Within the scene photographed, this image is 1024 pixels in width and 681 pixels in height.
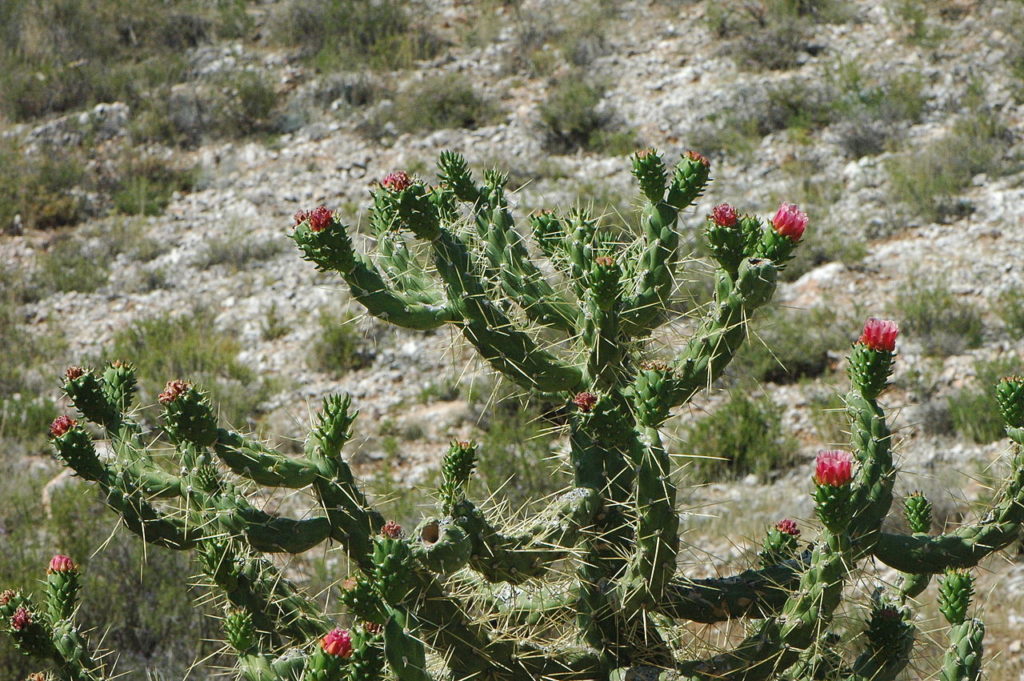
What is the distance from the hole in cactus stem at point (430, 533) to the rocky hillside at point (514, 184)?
262 centimetres

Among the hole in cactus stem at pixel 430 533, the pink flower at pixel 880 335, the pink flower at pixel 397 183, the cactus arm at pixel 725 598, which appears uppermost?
the pink flower at pixel 397 183

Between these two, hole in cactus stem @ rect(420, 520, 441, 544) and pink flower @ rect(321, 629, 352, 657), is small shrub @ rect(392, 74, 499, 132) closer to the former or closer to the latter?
hole in cactus stem @ rect(420, 520, 441, 544)

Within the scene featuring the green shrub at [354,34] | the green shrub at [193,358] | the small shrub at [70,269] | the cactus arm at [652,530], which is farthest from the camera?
the green shrub at [354,34]

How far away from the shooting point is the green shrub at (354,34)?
1185cm

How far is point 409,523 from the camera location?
5297 millimetres

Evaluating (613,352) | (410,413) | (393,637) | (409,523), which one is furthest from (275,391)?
(393,637)

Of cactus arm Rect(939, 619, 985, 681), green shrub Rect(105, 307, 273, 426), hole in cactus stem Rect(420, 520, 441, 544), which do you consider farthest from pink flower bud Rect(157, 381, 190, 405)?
green shrub Rect(105, 307, 273, 426)

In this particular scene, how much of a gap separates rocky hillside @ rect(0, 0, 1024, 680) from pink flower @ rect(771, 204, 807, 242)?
269 cm

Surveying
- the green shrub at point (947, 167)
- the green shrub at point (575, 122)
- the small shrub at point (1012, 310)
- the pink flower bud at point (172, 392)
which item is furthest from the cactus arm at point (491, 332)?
the green shrub at point (575, 122)

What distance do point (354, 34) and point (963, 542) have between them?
1129 centimetres

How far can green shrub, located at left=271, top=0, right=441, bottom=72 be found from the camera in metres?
11.9

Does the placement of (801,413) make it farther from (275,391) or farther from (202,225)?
Answer: (202,225)

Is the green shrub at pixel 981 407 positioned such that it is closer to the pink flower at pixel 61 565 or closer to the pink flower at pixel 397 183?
the pink flower at pixel 397 183

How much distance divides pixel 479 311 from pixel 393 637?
913mm
